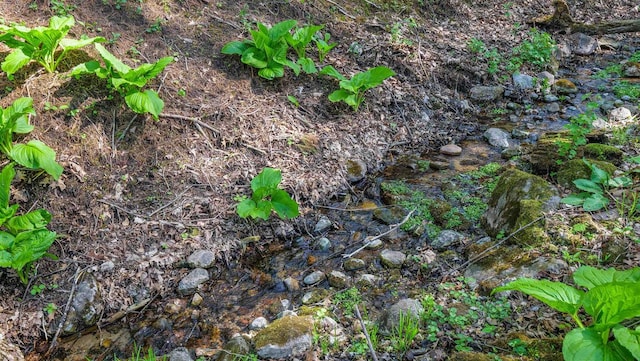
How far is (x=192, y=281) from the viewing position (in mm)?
3699

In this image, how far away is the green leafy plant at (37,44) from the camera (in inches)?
161

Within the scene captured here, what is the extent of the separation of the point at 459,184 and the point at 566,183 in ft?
3.63

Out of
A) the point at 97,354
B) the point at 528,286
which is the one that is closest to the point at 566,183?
the point at 528,286

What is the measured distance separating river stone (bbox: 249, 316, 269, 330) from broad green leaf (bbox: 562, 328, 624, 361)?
80.6 inches

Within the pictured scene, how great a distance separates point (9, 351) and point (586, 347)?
3625mm

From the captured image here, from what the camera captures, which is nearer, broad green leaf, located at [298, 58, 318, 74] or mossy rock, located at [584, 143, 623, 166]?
mossy rock, located at [584, 143, 623, 166]

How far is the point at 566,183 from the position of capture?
3764 millimetres

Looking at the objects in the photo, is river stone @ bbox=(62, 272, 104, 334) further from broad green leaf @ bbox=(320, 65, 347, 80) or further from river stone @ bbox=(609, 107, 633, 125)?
river stone @ bbox=(609, 107, 633, 125)

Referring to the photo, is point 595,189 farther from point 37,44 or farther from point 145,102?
point 37,44

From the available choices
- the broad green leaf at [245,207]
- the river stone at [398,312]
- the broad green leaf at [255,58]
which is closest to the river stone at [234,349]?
the river stone at [398,312]

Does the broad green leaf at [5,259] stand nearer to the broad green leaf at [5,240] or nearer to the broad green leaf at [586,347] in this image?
the broad green leaf at [5,240]

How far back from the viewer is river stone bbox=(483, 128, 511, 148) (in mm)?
5367

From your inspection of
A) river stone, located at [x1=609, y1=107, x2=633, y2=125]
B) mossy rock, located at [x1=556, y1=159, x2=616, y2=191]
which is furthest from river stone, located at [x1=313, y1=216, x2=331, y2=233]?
river stone, located at [x1=609, y1=107, x2=633, y2=125]

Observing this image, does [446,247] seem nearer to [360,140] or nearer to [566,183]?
[566,183]
